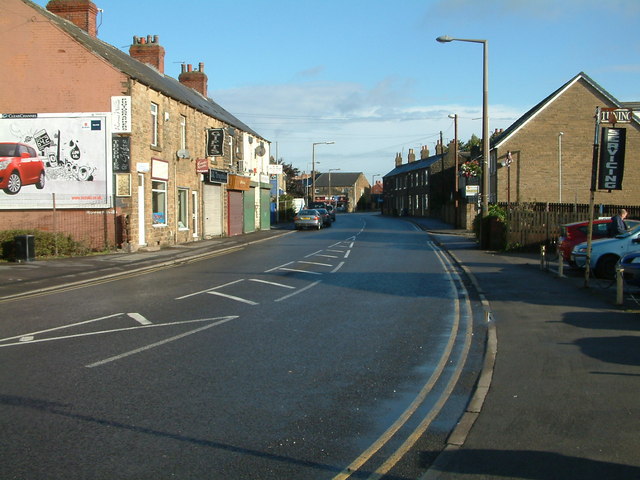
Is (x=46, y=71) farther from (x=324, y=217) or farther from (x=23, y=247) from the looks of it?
(x=324, y=217)

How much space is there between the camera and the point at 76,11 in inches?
1070

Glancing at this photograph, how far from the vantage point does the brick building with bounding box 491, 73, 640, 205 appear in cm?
4594

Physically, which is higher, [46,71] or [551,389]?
[46,71]

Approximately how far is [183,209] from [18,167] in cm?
832

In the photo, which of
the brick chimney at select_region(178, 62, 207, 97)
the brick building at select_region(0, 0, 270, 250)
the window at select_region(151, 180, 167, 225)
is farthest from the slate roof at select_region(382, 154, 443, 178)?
the brick building at select_region(0, 0, 270, 250)

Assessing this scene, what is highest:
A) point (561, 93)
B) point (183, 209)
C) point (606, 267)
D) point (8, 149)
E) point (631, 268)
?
point (561, 93)

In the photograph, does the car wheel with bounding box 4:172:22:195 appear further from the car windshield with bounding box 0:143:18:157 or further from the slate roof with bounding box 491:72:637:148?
the slate roof with bounding box 491:72:637:148

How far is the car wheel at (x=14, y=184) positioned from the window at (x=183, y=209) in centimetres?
755

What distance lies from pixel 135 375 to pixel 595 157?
10763 mm

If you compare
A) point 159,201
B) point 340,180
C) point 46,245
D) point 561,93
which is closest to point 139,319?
point 46,245

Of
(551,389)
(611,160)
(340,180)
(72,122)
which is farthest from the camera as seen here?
(340,180)

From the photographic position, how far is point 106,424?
548 cm

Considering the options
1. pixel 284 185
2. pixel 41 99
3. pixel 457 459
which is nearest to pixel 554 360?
pixel 457 459

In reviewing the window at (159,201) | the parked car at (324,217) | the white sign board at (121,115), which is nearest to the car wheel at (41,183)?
the white sign board at (121,115)
